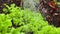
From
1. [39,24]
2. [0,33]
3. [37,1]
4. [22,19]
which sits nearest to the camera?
[0,33]

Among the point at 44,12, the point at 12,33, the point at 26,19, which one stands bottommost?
the point at 44,12

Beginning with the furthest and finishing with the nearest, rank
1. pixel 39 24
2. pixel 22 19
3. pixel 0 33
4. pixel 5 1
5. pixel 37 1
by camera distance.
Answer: pixel 37 1, pixel 5 1, pixel 22 19, pixel 39 24, pixel 0 33

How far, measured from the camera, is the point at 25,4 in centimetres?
502

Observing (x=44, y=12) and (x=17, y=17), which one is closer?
(x=17, y=17)

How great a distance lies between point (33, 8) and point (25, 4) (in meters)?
0.20

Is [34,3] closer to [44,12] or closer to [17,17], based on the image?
[44,12]

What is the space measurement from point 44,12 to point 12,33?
11.6 feet

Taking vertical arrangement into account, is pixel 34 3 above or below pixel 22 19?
below

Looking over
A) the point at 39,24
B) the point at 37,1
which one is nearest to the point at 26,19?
the point at 39,24

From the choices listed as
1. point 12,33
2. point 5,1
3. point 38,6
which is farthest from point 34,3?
point 12,33

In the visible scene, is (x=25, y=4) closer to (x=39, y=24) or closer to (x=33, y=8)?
(x=33, y=8)

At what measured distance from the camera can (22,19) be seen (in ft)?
9.43

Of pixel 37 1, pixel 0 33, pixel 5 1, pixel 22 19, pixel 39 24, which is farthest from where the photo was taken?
pixel 37 1

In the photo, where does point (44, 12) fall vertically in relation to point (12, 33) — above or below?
below
